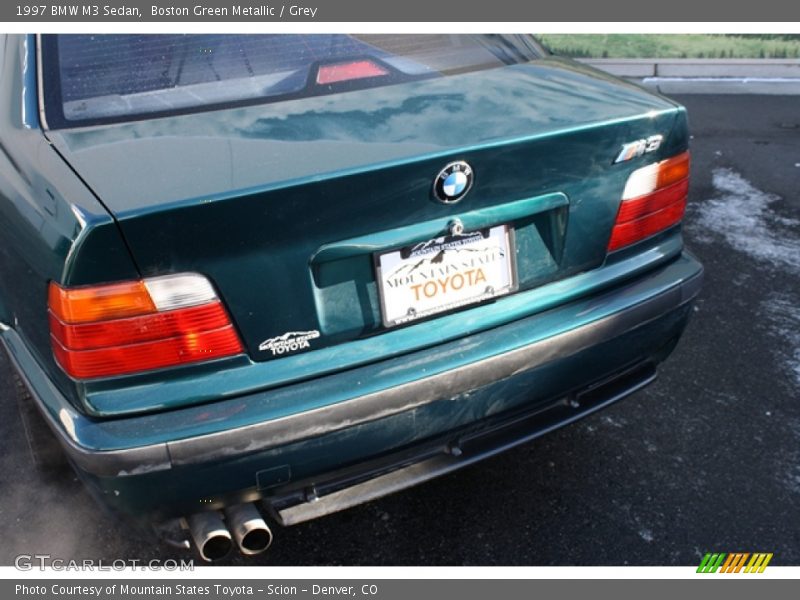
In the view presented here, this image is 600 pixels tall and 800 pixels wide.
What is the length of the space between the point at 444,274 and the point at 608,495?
3.54ft

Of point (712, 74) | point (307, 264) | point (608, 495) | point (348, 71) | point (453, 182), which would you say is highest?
point (348, 71)

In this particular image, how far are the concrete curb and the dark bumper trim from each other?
617 cm

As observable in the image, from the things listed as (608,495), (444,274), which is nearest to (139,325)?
(444,274)

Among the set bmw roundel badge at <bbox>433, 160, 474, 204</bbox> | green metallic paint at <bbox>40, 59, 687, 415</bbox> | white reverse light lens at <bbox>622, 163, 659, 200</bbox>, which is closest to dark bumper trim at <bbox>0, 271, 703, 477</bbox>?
green metallic paint at <bbox>40, 59, 687, 415</bbox>

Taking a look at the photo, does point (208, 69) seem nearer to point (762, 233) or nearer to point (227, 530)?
point (227, 530)

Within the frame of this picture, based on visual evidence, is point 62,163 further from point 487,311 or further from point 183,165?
point 487,311

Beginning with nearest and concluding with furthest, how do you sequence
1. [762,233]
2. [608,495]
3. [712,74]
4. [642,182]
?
1. [642,182]
2. [608,495]
3. [762,233]
4. [712,74]

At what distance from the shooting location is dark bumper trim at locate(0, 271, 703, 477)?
185cm

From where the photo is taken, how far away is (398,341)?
81.4 inches

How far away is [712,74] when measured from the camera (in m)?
8.16

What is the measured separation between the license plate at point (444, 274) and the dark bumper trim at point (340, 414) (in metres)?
0.17

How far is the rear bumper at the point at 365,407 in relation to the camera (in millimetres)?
1866

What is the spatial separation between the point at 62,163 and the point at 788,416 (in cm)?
257

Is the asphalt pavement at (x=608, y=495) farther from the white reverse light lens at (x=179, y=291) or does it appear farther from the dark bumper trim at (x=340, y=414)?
the white reverse light lens at (x=179, y=291)
